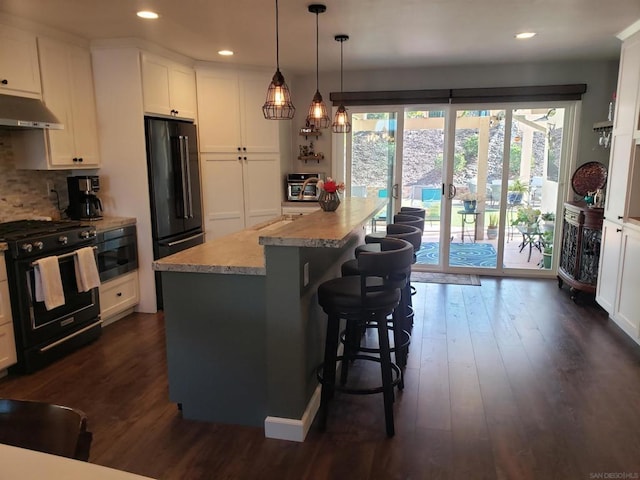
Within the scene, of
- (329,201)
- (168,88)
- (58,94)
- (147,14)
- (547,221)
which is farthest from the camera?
(547,221)

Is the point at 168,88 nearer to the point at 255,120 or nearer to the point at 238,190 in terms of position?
the point at 255,120

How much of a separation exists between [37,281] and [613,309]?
449 cm

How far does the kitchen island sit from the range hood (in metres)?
1.73

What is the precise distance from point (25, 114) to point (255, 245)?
2.03m

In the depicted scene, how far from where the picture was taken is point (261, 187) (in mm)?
5375

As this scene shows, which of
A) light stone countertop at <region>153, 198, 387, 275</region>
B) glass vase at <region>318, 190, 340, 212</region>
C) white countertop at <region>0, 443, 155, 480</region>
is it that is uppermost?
glass vase at <region>318, 190, 340, 212</region>

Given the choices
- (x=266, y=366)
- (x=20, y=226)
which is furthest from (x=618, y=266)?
(x=20, y=226)

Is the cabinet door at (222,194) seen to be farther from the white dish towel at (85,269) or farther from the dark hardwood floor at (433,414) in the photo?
the white dish towel at (85,269)

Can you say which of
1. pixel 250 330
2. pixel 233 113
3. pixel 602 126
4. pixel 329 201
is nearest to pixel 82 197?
pixel 233 113

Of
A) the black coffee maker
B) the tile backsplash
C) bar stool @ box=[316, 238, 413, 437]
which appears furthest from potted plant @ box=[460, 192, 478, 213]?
the tile backsplash

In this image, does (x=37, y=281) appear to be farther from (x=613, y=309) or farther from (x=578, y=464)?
(x=613, y=309)

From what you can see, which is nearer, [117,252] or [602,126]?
[117,252]

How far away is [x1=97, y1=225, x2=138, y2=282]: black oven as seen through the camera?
12.7 feet

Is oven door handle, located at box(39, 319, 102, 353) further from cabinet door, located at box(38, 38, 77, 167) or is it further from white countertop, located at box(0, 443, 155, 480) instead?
white countertop, located at box(0, 443, 155, 480)
